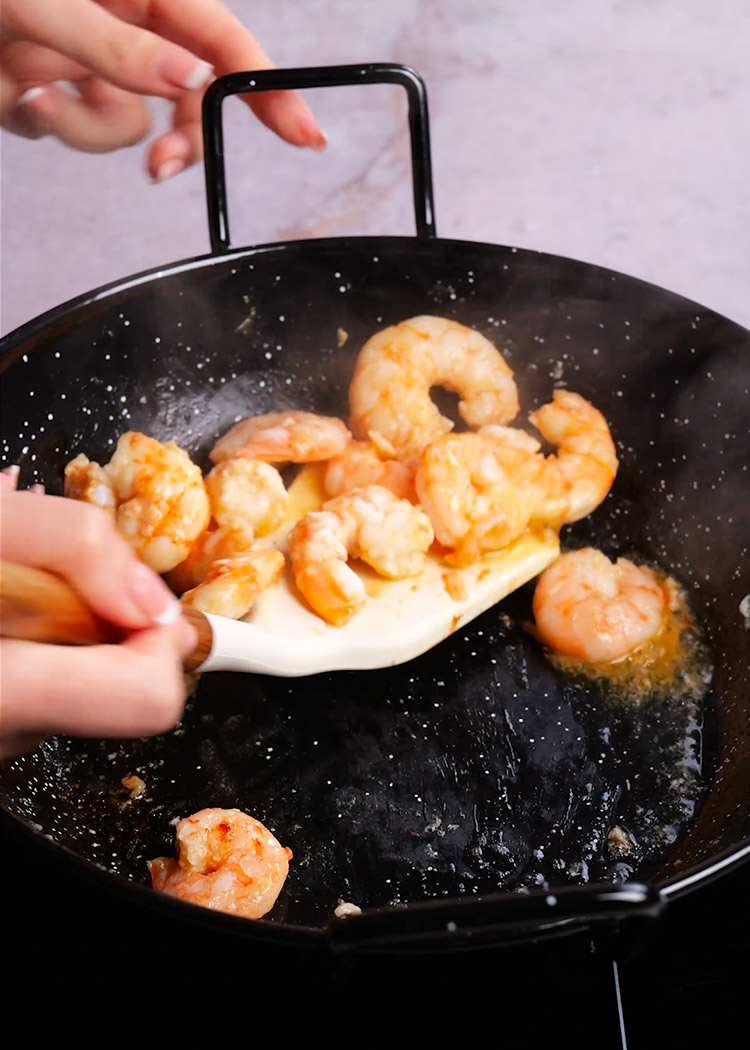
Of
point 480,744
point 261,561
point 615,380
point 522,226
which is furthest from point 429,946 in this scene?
point 522,226

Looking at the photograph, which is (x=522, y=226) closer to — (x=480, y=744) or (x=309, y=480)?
(x=309, y=480)

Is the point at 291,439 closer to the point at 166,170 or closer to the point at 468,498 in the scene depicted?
the point at 468,498

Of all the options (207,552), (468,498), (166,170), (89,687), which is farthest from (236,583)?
(166,170)

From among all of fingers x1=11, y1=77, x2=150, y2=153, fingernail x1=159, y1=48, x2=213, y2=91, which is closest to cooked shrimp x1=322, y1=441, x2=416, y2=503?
fingernail x1=159, y1=48, x2=213, y2=91

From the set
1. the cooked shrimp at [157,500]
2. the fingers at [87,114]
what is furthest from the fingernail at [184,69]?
the cooked shrimp at [157,500]

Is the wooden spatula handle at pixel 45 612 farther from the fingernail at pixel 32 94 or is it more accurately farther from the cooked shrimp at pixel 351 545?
the fingernail at pixel 32 94
